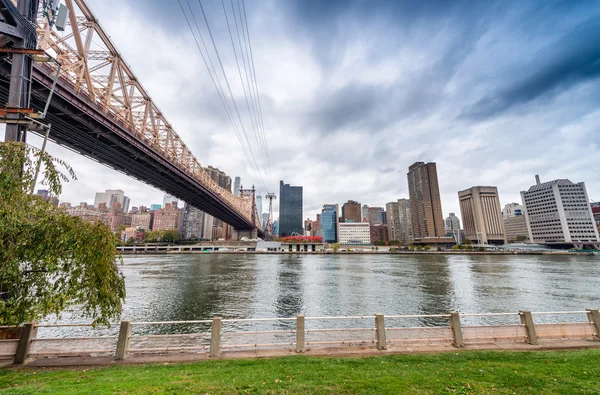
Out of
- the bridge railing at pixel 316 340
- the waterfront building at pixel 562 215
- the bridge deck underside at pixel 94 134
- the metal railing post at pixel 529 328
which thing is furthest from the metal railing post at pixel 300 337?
the waterfront building at pixel 562 215

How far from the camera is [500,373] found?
22.0ft

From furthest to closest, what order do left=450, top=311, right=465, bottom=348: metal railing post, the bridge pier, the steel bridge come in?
the bridge pier
the steel bridge
left=450, top=311, right=465, bottom=348: metal railing post

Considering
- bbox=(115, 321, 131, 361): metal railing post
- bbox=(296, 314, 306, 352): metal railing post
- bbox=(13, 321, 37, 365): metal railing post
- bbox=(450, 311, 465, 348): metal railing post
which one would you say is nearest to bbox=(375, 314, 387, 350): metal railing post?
bbox=(450, 311, 465, 348): metal railing post

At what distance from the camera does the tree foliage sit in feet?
17.6

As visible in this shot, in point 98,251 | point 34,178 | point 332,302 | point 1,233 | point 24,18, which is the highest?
point 24,18

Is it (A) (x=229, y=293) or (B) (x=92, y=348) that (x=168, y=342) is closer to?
(B) (x=92, y=348)

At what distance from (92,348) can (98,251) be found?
4.97 meters

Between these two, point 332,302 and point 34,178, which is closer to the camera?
point 34,178

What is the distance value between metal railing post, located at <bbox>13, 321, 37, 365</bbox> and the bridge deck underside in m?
16.5

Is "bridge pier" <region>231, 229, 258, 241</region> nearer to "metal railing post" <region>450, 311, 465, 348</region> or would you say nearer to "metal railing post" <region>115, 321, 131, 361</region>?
"metal railing post" <region>115, 321, 131, 361</region>

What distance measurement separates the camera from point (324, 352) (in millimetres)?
A: 8594

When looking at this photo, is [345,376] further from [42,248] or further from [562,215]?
[562,215]

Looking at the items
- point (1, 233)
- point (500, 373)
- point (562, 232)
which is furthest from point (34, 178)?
point (562, 232)

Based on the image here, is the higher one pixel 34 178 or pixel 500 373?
pixel 34 178
